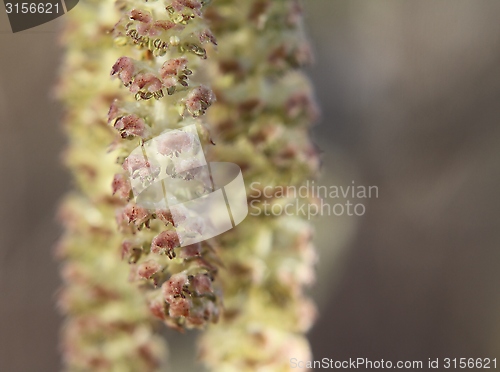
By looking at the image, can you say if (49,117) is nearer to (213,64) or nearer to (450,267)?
(213,64)

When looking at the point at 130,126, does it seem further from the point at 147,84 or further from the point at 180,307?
the point at 180,307

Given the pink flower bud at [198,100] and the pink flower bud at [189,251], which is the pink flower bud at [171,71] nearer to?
the pink flower bud at [198,100]

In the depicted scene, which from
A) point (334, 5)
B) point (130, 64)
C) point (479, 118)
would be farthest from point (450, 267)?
point (130, 64)


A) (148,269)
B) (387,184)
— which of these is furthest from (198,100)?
(387,184)

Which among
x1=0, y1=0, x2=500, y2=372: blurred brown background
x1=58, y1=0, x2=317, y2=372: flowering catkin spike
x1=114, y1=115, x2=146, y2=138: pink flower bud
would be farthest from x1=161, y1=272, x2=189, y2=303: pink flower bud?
x1=0, y1=0, x2=500, y2=372: blurred brown background

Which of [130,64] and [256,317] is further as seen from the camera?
[256,317]

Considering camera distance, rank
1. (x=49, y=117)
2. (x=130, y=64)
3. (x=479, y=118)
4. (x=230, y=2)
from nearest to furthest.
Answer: (x=130, y=64)
(x=230, y=2)
(x=49, y=117)
(x=479, y=118)

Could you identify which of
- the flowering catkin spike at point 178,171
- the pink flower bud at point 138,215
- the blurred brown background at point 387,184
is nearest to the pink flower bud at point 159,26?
the flowering catkin spike at point 178,171

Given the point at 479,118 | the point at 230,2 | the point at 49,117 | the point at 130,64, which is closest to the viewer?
the point at 130,64

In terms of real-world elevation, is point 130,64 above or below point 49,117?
above
